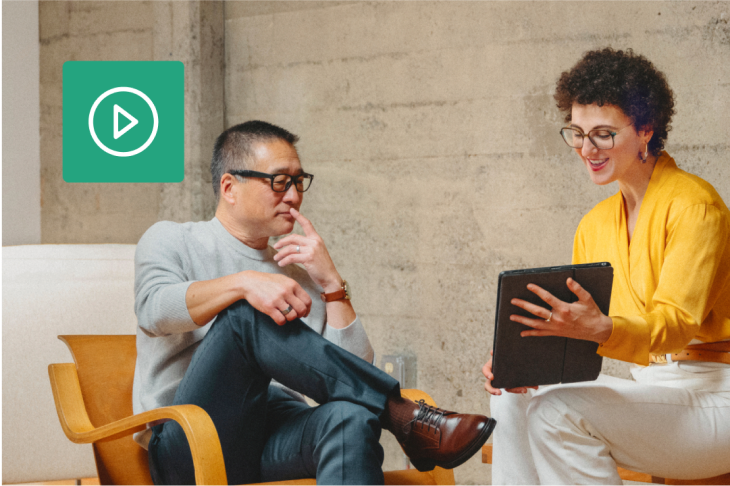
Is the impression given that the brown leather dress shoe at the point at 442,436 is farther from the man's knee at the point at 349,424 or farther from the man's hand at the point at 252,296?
the man's hand at the point at 252,296

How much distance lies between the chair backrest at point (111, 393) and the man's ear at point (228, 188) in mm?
528

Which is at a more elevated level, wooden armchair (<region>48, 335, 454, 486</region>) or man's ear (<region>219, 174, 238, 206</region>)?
man's ear (<region>219, 174, 238, 206</region>)

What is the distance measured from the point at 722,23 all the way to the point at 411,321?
1.74m

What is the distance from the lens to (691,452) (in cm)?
153

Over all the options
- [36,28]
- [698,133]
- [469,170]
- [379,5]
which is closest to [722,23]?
[698,133]

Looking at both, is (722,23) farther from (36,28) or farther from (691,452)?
(36,28)

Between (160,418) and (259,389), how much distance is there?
257 millimetres

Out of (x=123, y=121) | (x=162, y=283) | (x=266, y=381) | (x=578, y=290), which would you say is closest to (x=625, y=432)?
(x=578, y=290)

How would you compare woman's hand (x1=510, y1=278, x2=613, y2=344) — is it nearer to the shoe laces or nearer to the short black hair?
the shoe laces

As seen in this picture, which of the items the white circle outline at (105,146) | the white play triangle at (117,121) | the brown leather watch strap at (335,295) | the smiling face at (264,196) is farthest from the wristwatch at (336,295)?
the white play triangle at (117,121)

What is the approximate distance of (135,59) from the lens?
11.6 ft

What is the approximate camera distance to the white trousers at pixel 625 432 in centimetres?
152

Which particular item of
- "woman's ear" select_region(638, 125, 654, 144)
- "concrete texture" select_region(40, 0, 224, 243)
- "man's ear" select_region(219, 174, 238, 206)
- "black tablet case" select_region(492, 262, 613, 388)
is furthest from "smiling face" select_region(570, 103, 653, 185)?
"concrete texture" select_region(40, 0, 224, 243)

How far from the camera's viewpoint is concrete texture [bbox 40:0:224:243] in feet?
10.8
